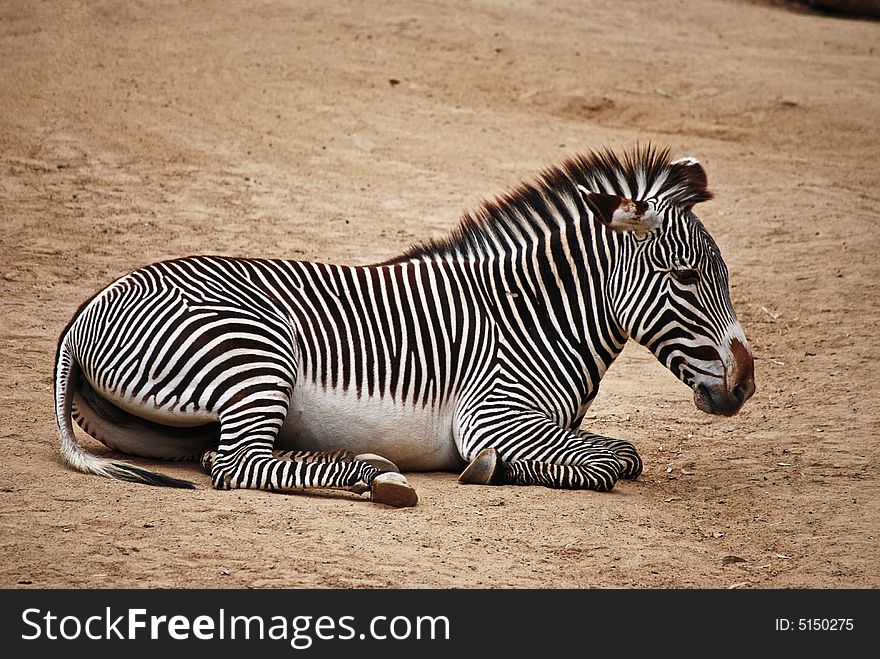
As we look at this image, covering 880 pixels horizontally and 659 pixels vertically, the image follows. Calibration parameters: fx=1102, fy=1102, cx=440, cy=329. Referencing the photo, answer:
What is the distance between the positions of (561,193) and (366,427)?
2.11 metres

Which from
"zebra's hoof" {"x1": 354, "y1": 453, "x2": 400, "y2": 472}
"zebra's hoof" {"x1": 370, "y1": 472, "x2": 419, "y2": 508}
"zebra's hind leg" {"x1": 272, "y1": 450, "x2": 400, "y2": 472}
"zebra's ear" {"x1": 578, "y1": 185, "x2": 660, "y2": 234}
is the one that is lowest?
"zebra's hoof" {"x1": 370, "y1": 472, "x2": 419, "y2": 508}

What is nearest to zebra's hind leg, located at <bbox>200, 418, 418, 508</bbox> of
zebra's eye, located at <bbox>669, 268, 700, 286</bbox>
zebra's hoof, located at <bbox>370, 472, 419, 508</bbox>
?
zebra's hoof, located at <bbox>370, 472, 419, 508</bbox>

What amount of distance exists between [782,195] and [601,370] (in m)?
7.08

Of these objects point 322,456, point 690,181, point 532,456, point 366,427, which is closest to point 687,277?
point 690,181

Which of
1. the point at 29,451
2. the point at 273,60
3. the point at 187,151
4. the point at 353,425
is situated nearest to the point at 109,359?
the point at 29,451

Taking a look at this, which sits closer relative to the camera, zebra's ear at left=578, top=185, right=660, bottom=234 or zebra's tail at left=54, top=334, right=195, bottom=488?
zebra's tail at left=54, top=334, right=195, bottom=488

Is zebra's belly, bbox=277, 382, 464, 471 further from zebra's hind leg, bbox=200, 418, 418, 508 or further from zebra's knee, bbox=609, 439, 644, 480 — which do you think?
zebra's knee, bbox=609, 439, 644, 480

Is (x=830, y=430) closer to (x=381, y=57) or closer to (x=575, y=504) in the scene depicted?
(x=575, y=504)

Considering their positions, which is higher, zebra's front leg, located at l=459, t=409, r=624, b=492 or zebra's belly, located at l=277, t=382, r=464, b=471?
zebra's belly, located at l=277, t=382, r=464, b=471

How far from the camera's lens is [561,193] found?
758cm

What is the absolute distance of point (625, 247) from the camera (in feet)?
23.7

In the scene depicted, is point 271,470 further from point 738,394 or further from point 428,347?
point 738,394

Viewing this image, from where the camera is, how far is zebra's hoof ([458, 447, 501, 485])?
673 cm

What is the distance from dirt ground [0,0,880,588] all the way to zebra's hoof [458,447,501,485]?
0.30 feet
